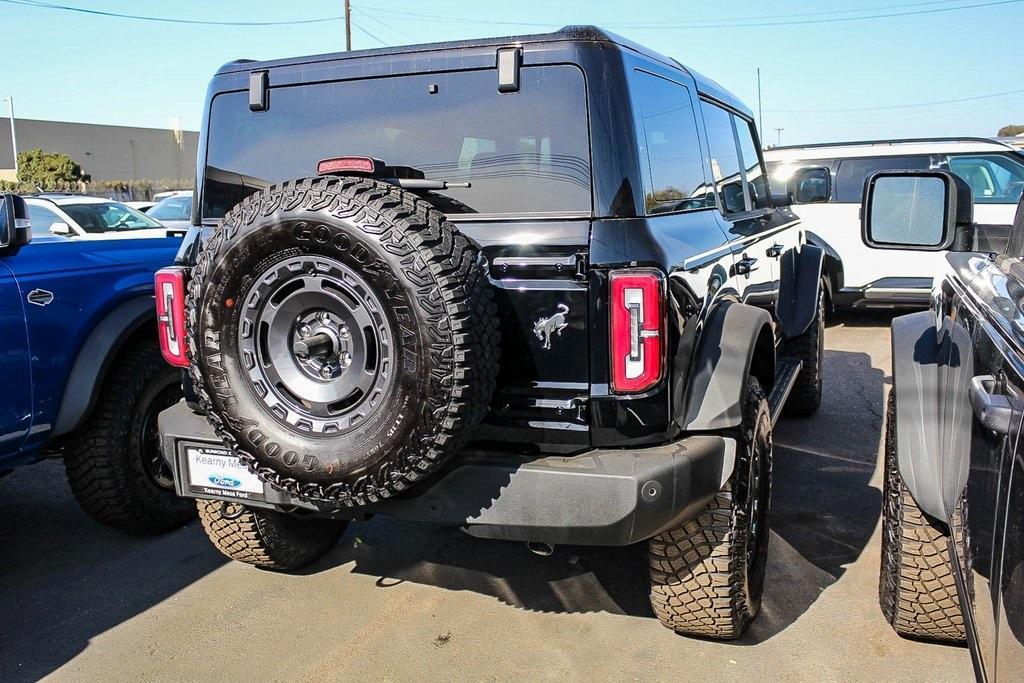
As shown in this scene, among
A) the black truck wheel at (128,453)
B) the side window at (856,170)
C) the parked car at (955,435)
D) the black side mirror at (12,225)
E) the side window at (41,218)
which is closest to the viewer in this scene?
the parked car at (955,435)

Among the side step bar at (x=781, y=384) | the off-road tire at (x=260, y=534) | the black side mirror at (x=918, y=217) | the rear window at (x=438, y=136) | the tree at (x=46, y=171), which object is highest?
the tree at (x=46, y=171)

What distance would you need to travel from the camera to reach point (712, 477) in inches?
106

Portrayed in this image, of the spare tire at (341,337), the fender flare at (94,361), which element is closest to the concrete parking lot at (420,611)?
the fender flare at (94,361)

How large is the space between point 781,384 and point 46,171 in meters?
35.8

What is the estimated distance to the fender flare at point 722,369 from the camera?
2705 mm

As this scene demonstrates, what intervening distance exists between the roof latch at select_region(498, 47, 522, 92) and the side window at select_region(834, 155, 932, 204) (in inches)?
287

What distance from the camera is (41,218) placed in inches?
386

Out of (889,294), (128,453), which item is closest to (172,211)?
(889,294)

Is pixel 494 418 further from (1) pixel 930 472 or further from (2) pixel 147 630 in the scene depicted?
(2) pixel 147 630

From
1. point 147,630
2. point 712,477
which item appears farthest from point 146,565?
point 712,477

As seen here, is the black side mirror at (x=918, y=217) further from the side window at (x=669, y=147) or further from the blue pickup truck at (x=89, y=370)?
the blue pickup truck at (x=89, y=370)

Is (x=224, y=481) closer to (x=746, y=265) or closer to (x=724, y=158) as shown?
(x=746, y=265)

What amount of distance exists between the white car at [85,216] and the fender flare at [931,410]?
8599mm

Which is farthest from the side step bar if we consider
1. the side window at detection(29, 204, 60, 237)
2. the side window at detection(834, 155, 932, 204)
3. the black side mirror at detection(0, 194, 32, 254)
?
the side window at detection(29, 204, 60, 237)
